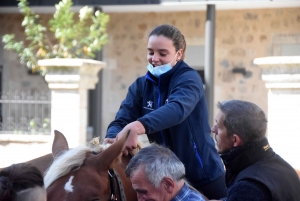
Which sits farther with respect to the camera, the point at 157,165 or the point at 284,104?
the point at 284,104

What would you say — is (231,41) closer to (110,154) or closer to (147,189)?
(110,154)

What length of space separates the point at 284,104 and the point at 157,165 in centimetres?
598

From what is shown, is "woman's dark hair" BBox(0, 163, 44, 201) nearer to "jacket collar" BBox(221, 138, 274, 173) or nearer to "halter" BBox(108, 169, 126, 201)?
"halter" BBox(108, 169, 126, 201)

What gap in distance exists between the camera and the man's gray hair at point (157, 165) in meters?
2.64

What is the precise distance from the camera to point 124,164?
3229mm

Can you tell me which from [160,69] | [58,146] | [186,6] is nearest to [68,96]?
[186,6]

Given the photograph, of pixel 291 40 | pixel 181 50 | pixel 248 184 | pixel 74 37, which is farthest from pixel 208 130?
pixel 291 40

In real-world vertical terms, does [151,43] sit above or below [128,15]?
below

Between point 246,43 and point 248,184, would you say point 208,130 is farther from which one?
point 246,43

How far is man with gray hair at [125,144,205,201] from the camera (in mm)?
2643

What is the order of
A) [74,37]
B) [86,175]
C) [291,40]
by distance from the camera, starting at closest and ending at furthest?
[86,175], [74,37], [291,40]

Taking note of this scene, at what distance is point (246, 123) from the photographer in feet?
9.44

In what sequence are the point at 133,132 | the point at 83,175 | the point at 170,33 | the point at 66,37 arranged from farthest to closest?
the point at 66,37 → the point at 170,33 → the point at 133,132 → the point at 83,175

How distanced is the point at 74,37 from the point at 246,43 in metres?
4.39
